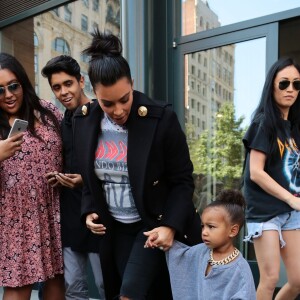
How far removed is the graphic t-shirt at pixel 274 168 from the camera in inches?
115

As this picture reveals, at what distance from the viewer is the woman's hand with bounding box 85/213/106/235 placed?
233 cm

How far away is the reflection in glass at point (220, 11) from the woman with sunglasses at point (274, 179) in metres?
1.52

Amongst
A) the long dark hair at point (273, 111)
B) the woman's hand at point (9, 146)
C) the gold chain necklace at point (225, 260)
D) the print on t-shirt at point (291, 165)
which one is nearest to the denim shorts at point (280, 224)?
the print on t-shirt at point (291, 165)

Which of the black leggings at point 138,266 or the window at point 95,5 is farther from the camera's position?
the window at point 95,5

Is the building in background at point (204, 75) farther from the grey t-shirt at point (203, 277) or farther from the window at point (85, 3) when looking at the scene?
the grey t-shirt at point (203, 277)

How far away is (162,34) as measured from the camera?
4.80 m

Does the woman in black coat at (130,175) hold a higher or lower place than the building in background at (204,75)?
lower

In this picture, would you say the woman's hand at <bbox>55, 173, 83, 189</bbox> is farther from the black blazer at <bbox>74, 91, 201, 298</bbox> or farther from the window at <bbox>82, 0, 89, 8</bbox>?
the window at <bbox>82, 0, 89, 8</bbox>

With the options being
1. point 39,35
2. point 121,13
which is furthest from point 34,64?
point 121,13

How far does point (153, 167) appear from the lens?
88.0 inches

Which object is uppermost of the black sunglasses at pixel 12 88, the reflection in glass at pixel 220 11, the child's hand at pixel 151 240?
the reflection in glass at pixel 220 11

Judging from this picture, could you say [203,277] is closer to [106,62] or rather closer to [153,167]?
[153,167]

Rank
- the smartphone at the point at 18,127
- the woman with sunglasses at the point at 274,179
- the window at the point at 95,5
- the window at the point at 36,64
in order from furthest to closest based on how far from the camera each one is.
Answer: the window at the point at 36,64 → the window at the point at 95,5 → the woman with sunglasses at the point at 274,179 → the smartphone at the point at 18,127

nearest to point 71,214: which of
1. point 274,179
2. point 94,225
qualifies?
point 94,225
